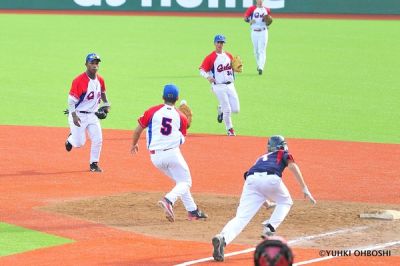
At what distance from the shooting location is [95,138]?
17078mm

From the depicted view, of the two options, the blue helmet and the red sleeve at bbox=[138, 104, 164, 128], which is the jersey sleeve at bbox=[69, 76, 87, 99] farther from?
the blue helmet

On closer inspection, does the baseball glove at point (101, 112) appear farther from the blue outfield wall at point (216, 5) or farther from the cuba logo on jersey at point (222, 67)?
the blue outfield wall at point (216, 5)

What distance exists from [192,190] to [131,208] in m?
1.69

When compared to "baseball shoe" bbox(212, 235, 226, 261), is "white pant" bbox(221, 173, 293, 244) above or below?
above

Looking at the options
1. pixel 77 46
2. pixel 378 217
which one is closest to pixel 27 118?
pixel 378 217

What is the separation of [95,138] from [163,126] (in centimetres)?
433

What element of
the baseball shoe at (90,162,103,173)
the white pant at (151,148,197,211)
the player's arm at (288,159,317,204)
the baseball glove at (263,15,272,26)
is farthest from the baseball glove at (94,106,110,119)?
the baseball glove at (263,15,272,26)

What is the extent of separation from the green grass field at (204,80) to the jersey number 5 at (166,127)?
28.7ft

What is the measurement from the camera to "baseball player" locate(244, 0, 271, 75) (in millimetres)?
30234

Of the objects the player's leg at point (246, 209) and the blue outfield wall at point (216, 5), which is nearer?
the player's leg at point (246, 209)

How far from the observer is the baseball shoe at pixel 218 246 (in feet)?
35.9

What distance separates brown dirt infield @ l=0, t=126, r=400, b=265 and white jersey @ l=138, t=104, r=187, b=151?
44.0 inches

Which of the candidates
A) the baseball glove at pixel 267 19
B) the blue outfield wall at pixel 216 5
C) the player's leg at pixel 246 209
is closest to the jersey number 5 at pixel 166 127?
the player's leg at pixel 246 209

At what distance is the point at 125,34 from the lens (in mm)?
41031
